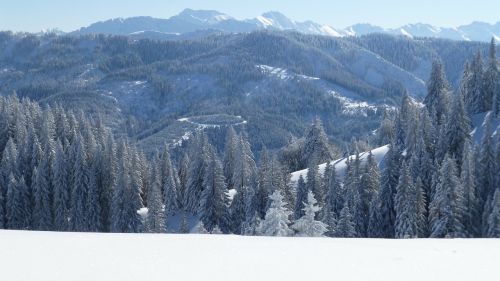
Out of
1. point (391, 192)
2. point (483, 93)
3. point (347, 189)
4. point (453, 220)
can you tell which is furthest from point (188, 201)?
point (483, 93)

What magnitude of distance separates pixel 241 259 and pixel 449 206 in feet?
131

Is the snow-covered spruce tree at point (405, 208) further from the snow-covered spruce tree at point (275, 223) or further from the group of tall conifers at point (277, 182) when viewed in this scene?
the snow-covered spruce tree at point (275, 223)

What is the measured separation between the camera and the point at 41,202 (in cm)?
7412

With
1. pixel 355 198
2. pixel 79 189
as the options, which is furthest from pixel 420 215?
pixel 79 189

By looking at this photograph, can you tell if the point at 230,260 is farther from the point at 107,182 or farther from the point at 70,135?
the point at 70,135

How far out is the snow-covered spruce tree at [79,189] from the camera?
72.9m

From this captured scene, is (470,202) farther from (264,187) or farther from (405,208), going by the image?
(264,187)

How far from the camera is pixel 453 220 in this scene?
153ft

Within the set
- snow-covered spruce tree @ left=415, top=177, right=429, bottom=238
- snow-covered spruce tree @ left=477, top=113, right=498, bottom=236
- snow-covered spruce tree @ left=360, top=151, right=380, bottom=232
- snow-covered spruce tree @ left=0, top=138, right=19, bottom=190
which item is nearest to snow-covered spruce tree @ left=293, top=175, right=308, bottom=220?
snow-covered spruce tree @ left=360, top=151, right=380, bottom=232

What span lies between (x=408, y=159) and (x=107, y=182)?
46.0m

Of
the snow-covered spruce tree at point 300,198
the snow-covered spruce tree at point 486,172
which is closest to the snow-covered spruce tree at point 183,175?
the snow-covered spruce tree at point 300,198

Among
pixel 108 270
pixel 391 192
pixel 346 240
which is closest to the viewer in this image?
pixel 108 270

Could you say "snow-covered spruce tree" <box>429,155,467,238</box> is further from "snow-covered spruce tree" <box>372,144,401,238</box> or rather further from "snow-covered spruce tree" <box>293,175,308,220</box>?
"snow-covered spruce tree" <box>293,175,308,220</box>

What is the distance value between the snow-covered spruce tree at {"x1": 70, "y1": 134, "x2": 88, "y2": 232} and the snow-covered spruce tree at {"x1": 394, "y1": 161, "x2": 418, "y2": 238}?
46679mm
